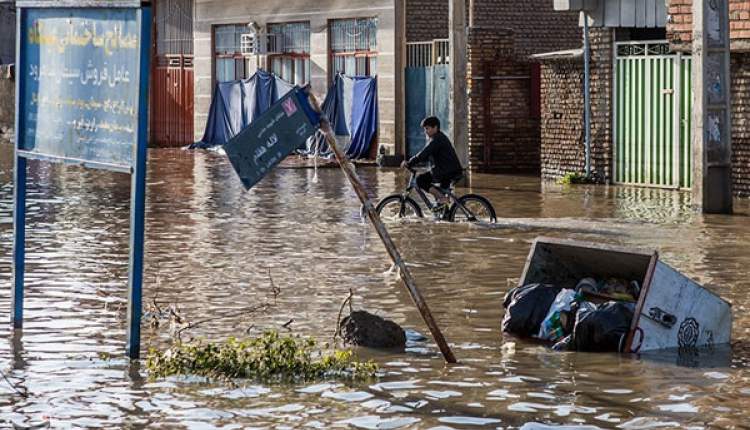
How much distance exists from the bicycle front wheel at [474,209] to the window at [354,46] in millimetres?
14264

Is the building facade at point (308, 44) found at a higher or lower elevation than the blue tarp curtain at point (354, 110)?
higher

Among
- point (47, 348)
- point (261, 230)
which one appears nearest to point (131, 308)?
point (47, 348)

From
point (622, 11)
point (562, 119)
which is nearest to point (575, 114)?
point (562, 119)

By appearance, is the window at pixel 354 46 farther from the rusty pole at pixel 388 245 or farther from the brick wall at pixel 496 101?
the rusty pole at pixel 388 245

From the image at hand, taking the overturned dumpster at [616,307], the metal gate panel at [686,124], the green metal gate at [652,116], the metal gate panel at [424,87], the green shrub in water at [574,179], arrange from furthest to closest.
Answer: the metal gate panel at [424,87], the green shrub in water at [574,179], the green metal gate at [652,116], the metal gate panel at [686,124], the overturned dumpster at [616,307]

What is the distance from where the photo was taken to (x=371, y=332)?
11242 millimetres

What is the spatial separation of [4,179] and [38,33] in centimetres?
1859

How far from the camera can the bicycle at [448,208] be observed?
65.0 feet

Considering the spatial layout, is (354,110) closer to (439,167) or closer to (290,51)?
(290,51)

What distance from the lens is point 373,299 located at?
532 inches

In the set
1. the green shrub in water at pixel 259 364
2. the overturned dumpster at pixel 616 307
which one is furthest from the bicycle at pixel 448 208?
the green shrub in water at pixel 259 364

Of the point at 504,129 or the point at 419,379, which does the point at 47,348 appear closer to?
the point at 419,379

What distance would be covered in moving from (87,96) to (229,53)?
29928mm

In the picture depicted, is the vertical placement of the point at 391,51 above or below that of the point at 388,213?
above
